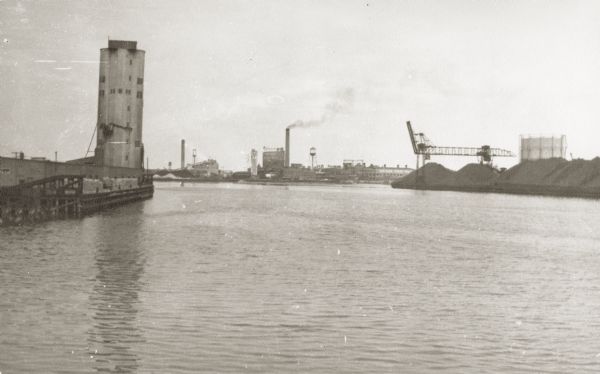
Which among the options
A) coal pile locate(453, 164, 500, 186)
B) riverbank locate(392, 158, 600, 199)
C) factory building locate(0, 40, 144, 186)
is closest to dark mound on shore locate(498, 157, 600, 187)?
riverbank locate(392, 158, 600, 199)

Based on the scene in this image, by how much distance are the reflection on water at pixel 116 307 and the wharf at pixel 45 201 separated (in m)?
13.7

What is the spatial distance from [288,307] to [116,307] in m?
3.76

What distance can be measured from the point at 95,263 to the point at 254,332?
1164 centimetres

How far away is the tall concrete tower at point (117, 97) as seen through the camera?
78500 millimetres

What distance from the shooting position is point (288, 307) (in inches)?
617

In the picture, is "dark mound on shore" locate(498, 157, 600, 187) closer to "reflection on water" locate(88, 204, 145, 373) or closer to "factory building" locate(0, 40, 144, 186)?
"factory building" locate(0, 40, 144, 186)

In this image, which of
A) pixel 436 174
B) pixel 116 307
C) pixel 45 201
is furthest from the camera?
pixel 436 174

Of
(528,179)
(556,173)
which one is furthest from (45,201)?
(528,179)

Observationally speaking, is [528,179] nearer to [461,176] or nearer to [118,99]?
[461,176]

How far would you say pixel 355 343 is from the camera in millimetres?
12250

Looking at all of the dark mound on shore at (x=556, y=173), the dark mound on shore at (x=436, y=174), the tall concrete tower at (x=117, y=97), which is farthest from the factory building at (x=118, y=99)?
the dark mound on shore at (x=436, y=174)

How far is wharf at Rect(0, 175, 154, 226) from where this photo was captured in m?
41.0

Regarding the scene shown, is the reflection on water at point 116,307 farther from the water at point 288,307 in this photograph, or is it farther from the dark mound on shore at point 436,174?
the dark mound on shore at point 436,174

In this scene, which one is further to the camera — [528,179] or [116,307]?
[528,179]
